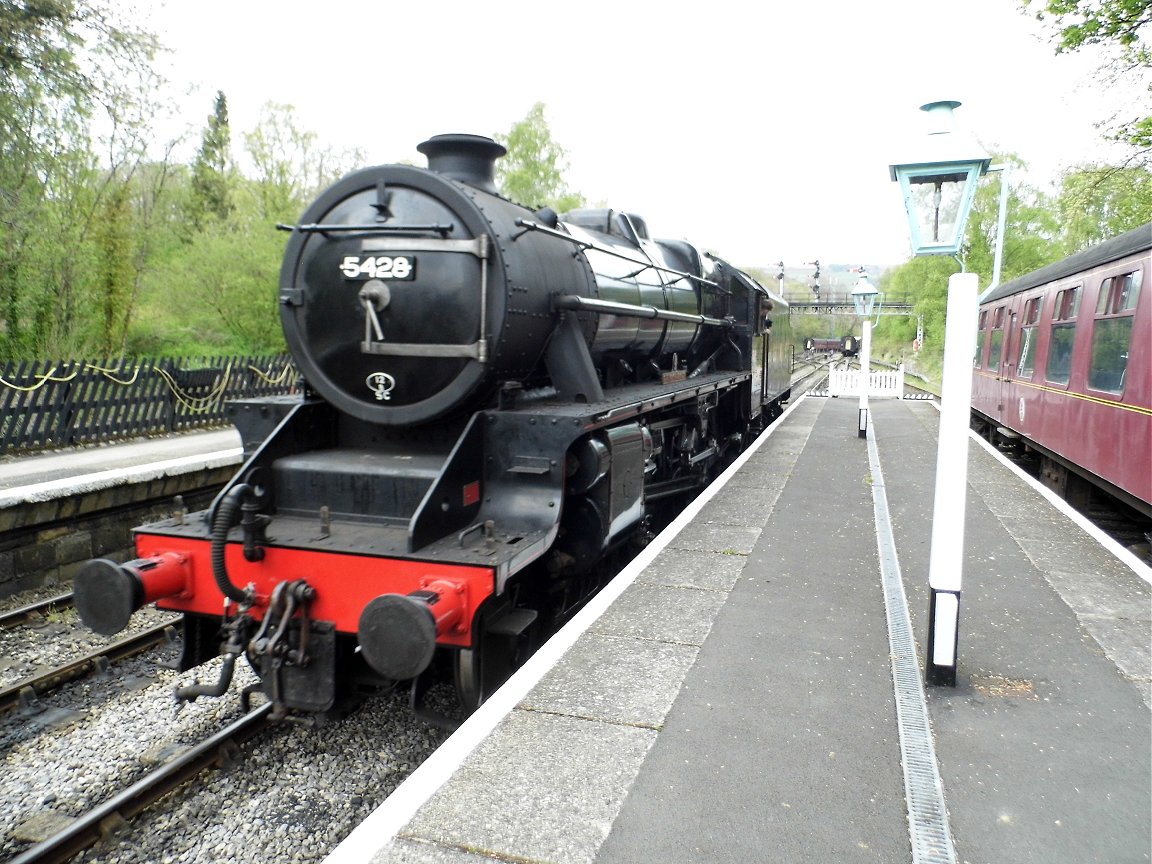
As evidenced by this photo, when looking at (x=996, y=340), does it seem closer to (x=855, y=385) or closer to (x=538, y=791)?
(x=855, y=385)

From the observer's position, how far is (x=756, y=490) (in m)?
8.16

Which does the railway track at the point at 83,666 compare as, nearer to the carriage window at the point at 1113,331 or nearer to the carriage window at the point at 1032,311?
the carriage window at the point at 1113,331

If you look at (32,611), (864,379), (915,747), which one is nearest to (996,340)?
(864,379)

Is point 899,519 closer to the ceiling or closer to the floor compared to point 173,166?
closer to the floor

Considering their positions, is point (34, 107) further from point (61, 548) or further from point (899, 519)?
point (899, 519)

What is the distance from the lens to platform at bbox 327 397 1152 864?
8.38 feet

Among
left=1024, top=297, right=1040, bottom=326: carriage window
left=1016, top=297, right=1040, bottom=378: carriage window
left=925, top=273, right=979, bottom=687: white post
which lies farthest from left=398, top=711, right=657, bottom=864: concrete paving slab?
left=1024, top=297, right=1040, bottom=326: carriage window

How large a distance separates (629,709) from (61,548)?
602cm

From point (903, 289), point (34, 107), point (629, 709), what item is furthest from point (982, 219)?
point (629, 709)

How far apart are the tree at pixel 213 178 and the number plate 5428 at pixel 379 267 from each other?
2048 centimetres

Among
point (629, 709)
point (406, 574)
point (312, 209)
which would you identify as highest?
point (312, 209)

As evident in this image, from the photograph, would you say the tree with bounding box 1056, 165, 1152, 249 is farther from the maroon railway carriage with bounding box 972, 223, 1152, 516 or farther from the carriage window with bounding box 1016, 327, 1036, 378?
the carriage window with bounding box 1016, 327, 1036, 378

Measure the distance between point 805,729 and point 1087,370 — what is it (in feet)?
23.4

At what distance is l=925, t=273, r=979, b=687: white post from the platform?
0.22 meters
